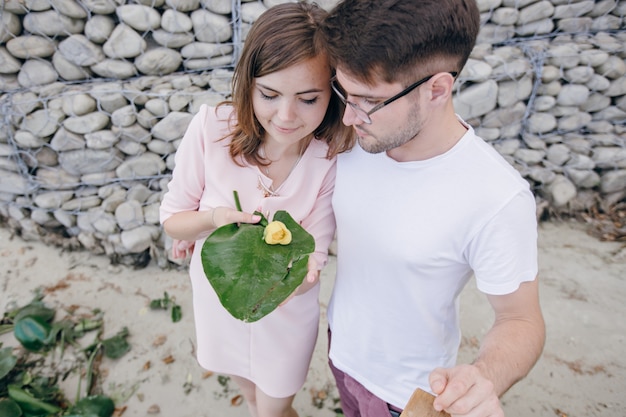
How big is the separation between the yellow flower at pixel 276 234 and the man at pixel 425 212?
22 cm

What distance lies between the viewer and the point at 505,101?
3.49 m

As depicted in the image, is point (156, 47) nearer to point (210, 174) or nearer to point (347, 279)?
point (210, 174)

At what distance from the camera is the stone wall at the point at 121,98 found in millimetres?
2836

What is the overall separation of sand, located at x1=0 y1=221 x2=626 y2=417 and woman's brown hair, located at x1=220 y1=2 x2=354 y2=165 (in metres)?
1.59

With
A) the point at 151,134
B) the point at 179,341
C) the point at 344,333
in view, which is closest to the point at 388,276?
the point at 344,333

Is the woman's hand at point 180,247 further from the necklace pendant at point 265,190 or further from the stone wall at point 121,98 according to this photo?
the stone wall at point 121,98

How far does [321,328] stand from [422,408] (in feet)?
6.51

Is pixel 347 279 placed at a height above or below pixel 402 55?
below

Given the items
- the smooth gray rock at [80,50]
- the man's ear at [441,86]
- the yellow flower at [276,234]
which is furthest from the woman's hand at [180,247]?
the smooth gray rock at [80,50]

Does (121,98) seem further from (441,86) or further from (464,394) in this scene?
(464,394)

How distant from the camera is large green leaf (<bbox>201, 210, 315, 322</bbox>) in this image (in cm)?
111

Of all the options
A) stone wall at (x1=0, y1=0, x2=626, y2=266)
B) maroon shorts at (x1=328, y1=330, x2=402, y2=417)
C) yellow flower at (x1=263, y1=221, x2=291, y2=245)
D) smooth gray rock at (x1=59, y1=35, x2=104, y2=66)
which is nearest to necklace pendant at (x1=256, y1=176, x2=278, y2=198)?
yellow flower at (x1=263, y1=221, x2=291, y2=245)

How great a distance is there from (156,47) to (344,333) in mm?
2520

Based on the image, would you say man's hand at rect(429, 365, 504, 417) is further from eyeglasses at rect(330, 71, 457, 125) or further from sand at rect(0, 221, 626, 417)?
sand at rect(0, 221, 626, 417)
